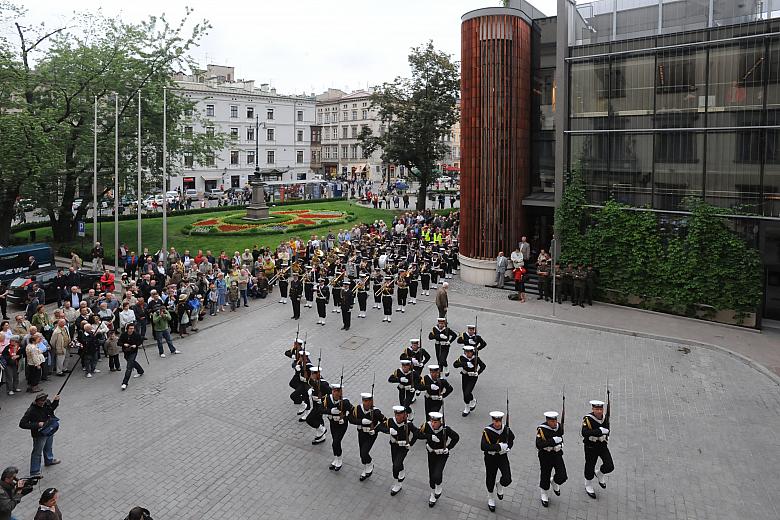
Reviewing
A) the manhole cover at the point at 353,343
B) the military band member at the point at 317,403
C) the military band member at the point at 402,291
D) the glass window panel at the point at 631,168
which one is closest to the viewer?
the military band member at the point at 317,403

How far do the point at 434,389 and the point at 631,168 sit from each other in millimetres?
14854

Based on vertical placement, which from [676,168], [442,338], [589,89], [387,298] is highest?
[589,89]

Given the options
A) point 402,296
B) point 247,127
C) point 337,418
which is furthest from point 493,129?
point 247,127

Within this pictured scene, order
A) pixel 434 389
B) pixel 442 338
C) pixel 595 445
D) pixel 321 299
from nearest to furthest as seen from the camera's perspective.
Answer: pixel 595 445 → pixel 434 389 → pixel 442 338 → pixel 321 299

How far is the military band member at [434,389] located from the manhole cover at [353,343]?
5.78 metres

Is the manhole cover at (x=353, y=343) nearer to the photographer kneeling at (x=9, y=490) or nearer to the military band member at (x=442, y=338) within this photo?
the military band member at (x=442, y=338)

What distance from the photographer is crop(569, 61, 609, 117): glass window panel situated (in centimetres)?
2356

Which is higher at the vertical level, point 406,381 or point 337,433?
point 406,381

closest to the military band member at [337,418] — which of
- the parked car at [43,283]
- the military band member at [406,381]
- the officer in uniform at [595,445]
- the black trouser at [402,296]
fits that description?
the military band member at [406,381]

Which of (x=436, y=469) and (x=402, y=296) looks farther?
(x=402, y=296)

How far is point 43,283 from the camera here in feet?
76.9

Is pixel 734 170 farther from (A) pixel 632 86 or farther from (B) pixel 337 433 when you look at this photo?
(B) pixel 337 433

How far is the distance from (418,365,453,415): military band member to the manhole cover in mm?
5783

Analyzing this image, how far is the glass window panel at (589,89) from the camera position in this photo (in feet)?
77.3
